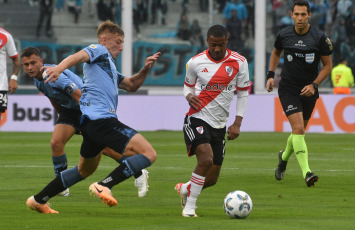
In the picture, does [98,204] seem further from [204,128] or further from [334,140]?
[334,140]

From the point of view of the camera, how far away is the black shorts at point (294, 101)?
36.2 feet

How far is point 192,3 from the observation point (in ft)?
102

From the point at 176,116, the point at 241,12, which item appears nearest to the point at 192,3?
the point at 241,12

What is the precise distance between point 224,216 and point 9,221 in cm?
193

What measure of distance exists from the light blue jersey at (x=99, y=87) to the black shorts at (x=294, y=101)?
3.70 metres

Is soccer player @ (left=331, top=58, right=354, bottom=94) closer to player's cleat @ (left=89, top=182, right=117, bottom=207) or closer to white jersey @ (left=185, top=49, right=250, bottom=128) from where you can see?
white jersey @ (left=185, top=49, right=250, bottom=128)

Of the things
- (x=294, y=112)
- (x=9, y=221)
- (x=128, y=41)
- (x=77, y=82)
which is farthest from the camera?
(x=128, y=41)

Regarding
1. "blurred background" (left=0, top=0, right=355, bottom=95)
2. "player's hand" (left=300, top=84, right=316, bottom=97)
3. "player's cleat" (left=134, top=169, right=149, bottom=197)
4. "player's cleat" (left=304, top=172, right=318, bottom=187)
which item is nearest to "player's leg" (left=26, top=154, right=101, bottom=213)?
"player's cleat" (left=134, top=169, right=149, bottom=197)

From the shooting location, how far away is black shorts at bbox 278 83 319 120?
36.2 ft

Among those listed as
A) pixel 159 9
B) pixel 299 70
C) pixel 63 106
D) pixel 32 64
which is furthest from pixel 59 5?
pixel 32 64

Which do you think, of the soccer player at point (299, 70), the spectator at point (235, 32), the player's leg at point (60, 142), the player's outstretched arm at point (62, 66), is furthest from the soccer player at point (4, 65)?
the spectator at point (235, 32)

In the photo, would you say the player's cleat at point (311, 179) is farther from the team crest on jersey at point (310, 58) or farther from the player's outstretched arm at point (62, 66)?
the player's outstretched arm at point (62, 66)

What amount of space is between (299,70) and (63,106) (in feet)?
10.9

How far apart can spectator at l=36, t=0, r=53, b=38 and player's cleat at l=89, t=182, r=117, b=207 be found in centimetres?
2315
